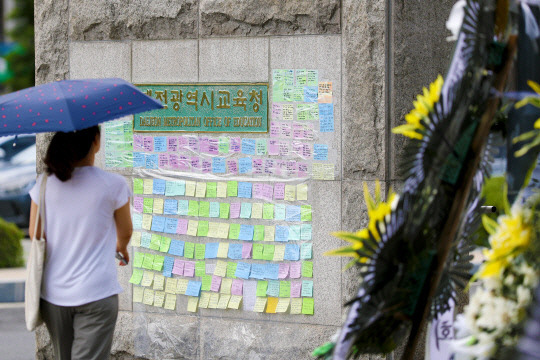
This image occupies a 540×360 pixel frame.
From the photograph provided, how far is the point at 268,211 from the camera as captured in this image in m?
5.80

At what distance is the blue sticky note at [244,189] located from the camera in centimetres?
585

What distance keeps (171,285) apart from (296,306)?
991 mm

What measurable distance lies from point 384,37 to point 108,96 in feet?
6.89

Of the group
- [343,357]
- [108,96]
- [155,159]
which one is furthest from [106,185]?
[155,159]

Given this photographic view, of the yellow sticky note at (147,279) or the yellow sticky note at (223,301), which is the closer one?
the yellow sticky note at (223,301)

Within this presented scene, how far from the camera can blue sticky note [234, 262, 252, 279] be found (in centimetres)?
588

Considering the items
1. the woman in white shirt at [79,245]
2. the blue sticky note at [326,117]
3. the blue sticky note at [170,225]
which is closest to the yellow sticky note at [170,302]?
the blue sticky note at [170,225]

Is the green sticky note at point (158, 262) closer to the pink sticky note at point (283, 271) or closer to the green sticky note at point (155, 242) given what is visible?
the green sticky note at point (155, 242)

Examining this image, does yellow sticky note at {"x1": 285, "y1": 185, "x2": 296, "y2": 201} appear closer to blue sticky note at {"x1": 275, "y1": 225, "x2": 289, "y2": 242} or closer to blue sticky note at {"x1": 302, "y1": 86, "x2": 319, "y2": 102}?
blue sticky note at {"x1": 275, "y1": 225, "x2": 289, "y2": 242}

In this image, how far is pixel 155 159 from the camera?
6.16 m

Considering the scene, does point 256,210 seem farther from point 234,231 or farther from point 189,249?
point 189,249

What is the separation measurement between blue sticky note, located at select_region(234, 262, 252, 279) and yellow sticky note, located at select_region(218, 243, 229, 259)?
124 mm

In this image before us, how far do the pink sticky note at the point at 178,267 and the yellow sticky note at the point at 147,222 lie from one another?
0.34 metres

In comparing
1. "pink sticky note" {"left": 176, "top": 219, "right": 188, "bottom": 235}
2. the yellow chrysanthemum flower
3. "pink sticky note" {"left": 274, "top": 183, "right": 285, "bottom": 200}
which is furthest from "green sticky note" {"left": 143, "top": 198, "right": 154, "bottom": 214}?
the yellow chrysanthemum flower
